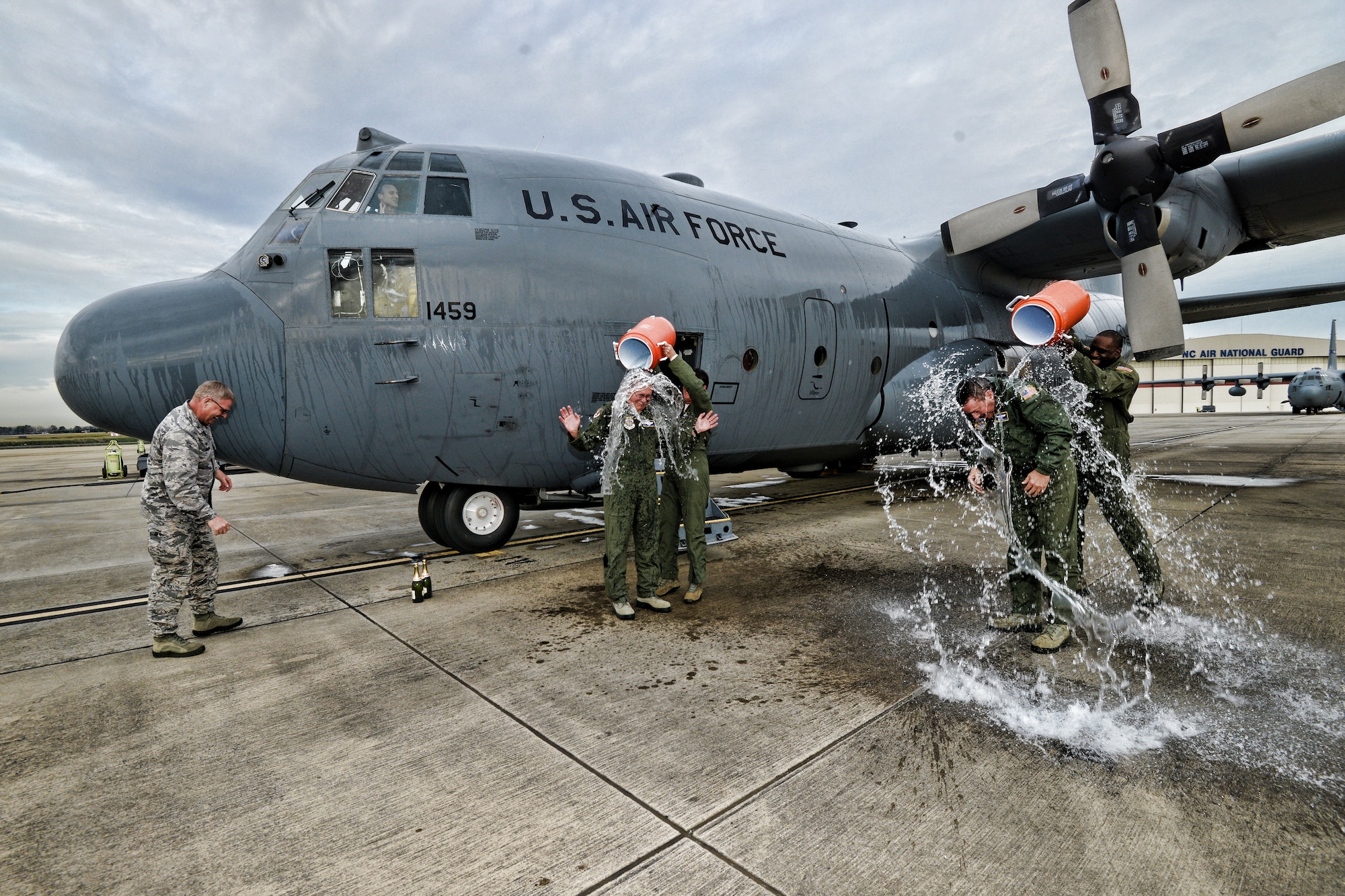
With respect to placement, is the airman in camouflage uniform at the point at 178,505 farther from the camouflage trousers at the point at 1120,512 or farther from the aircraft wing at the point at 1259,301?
the aircraft wing at the point at 1259,301

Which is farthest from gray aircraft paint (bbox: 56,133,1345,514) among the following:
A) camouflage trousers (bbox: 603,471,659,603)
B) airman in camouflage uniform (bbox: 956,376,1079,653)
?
airman in camouflage uniform (bbox: 956,376,1079,653)

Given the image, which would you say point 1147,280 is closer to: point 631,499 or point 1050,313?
point 1050,313

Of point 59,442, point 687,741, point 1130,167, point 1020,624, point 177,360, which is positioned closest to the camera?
point 687,741

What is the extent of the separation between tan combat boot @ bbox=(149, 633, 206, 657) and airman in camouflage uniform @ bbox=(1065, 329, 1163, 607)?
5409mm

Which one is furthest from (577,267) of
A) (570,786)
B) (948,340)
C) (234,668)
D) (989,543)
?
(948,340)

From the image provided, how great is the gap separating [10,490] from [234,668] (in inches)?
633

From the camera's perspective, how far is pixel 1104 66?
775 cm

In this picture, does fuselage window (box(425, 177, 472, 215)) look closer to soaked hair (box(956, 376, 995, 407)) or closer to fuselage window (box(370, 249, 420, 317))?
fuselage window (box(370, 249, 420, 317))

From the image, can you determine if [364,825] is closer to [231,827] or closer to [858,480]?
[231,827]

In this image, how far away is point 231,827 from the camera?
2131 mm

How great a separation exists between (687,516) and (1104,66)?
7.99 m

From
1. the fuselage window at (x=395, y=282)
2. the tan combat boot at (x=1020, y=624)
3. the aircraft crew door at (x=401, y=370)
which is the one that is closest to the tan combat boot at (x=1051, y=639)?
the tan combat boot at (x=1020, y=624)

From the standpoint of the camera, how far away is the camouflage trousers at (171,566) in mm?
3717

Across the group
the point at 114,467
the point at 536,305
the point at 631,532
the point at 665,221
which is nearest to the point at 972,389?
the point at 631,532
